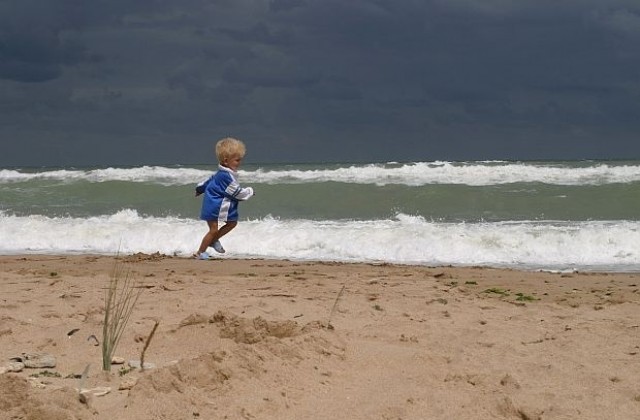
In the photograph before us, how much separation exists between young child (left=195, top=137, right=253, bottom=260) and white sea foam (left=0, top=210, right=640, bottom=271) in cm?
157

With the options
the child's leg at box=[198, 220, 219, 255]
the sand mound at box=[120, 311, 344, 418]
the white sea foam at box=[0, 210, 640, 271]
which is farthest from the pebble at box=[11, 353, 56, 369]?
the white sea foam at box=[0, 210, 640, 271]

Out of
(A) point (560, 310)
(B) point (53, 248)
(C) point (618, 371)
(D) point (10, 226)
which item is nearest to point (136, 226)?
(B) point (53, 248)

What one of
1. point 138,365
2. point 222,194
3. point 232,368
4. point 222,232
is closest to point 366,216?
point 222,232

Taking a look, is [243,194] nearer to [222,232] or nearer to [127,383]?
[222,232]

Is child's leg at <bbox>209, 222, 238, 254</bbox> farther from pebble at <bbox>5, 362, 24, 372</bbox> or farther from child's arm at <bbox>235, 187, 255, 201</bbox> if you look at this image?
pebble at <bbox>5, 362, 24, 372</bbox>

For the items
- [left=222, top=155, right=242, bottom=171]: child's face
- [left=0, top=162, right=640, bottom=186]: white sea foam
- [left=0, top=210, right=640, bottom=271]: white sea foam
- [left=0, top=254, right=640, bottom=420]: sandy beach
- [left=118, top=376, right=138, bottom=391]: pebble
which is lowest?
[left=0, top=210, right=640, bottom=271]: white sea foam

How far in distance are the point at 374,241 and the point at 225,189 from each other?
3.11 metres

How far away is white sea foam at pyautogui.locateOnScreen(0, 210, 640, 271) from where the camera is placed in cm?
1017

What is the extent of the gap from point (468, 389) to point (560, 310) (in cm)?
247

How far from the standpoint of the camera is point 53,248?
1206 cm

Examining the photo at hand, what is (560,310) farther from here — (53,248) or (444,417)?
(53,248)

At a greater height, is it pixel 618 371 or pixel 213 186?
pixel 213 186

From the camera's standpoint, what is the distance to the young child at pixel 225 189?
829cm

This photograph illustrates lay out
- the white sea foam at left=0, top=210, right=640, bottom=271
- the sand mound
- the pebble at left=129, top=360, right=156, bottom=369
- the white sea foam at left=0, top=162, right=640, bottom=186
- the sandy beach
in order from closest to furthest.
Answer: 1. the sand mound
2. the sandy beach
3. the pebble at left=129, top=360, right=156, bottom=369
4. the white sea foam at left=0, top=210, right=640, bottom=271
5. the white sea foam at left=0, top=162, right=640, bottom=186
